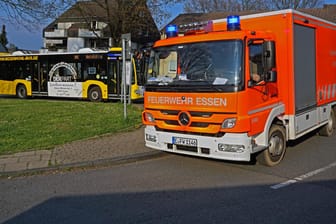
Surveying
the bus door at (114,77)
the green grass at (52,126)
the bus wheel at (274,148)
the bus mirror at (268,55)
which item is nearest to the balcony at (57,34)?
the bus door at (114,77)

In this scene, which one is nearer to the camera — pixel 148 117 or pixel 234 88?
pixel 234 88

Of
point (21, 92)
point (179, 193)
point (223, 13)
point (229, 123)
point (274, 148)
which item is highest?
point (223, 13)

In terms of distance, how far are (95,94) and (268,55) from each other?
1507cm

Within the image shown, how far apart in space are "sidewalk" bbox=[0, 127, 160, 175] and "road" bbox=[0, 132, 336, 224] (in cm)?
25

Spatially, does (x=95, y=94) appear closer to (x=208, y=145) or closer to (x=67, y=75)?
(x=67, y=75)

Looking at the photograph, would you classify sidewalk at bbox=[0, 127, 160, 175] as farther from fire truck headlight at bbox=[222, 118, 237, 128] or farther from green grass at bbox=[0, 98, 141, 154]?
fire truck headlight at bbox=[222, 118, 237, 128]

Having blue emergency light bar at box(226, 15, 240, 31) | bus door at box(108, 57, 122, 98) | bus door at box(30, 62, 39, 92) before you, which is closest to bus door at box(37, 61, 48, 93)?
bus door at box(30, 62, 39, 92)

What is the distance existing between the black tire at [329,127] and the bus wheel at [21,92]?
61.9ft

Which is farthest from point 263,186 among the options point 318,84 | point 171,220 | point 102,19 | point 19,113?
point 102,19

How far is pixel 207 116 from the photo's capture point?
19.8ft

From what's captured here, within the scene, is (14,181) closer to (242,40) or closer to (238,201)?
(238,201)

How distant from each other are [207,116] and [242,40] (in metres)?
1.36

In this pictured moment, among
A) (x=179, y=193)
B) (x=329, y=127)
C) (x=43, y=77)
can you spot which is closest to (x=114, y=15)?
(x=43, y=77)

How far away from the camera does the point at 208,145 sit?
6055 millimetres
